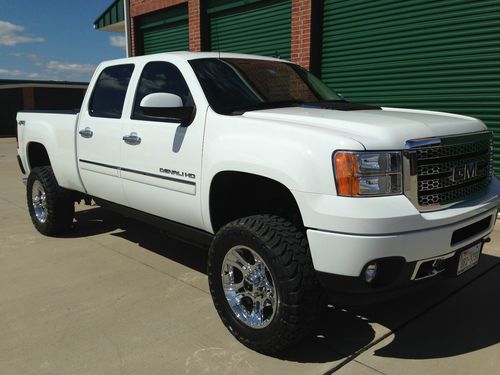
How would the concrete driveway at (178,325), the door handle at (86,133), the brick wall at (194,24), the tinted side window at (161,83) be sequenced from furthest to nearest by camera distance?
the brick wall at (194,24) < the door handle at (86,133) < the tinted side window at (161,83) < the concrete driveway at (178,325)

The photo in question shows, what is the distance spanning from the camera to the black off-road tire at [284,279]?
9.07 ft

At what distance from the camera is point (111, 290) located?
4051 millimetres

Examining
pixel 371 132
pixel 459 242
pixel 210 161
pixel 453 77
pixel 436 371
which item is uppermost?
pixel 453 77

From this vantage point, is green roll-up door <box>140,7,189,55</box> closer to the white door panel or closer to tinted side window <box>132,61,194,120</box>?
tinted side window <box>132,61,194,120</box>

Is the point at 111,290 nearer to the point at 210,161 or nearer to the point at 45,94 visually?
the point at 210,161

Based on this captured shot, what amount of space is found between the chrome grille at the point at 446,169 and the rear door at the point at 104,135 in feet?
8.62

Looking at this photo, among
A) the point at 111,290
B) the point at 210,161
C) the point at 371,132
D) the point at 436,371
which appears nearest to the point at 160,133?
the point at 210,161

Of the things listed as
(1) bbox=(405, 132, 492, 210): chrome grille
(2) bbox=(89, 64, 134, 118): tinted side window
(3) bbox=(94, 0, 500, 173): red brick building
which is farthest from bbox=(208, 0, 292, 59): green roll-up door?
(1) bbox=(405, 132, 492, 210): chrome grille

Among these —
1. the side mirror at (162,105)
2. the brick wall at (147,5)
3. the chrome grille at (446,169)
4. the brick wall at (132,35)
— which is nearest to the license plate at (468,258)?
the chrome grille at (446,169)

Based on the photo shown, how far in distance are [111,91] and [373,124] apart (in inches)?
112

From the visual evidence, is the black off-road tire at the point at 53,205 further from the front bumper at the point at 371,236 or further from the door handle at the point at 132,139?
the front bumper at the point at 371,236

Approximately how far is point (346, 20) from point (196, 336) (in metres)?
6.33

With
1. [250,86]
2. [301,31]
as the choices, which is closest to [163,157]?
[250,86]

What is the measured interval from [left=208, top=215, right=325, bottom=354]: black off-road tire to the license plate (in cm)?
91
